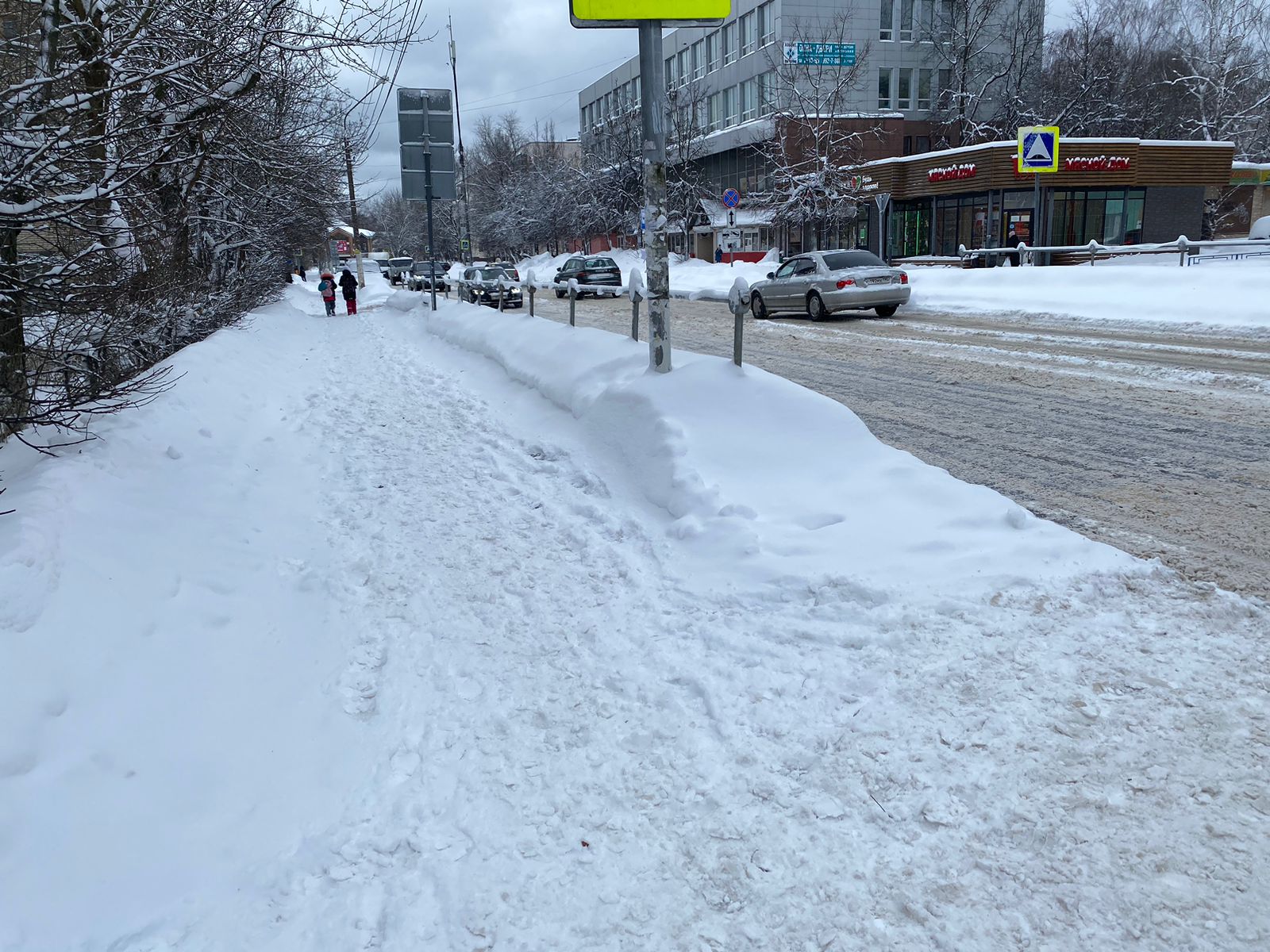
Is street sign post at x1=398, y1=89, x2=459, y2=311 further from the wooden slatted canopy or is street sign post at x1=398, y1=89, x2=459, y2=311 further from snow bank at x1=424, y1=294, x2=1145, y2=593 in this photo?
the wooden slatted canopy

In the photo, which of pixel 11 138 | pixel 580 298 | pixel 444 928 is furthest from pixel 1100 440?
pixel 580 298

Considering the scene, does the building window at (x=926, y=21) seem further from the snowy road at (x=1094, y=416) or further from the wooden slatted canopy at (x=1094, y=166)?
the snowy road at (x=1094, y=416)

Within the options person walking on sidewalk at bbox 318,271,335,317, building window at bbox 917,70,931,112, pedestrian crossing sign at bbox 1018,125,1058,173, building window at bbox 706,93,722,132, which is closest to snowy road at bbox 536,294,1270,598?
pedestrian crossing sign at bbox 1018,125,1058,173

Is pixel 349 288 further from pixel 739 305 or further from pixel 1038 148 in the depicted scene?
pixel 739 305

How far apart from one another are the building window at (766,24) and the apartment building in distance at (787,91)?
0.10m

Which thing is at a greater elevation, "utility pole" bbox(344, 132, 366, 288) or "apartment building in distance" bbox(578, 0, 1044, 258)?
"apartment building in distance" bbox(578, 0, 1044, 258)

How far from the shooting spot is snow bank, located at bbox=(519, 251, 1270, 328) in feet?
53.6

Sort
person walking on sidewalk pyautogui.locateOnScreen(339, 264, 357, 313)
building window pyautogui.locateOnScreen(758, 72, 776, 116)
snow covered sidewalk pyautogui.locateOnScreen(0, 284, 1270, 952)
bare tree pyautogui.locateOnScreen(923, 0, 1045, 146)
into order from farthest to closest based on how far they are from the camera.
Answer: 1. bare tree pyautogui.locateOnScreen(923, 0, 1045, 146)
2. building window pyautogui.locateOnScreen(758, 72, 776, 116)
3. person walking on sidewalk pyautogui.locateOnScreen(339, 264, 357, 313)
4. snow covered sidewalk pyautogui.locateOnScreen(0, 284, 1270, 952)

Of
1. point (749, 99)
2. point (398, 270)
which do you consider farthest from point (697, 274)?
point (398, 270)

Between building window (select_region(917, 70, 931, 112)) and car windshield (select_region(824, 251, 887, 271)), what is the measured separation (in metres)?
41.6

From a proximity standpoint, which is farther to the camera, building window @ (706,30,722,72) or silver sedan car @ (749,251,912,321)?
building window @ (706,30,722,72)

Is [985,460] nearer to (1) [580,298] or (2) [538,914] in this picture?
(2) [538,914]

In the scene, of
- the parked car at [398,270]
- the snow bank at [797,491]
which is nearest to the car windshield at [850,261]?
the snow bank at [797,491]

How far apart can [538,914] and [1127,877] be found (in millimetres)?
1722
